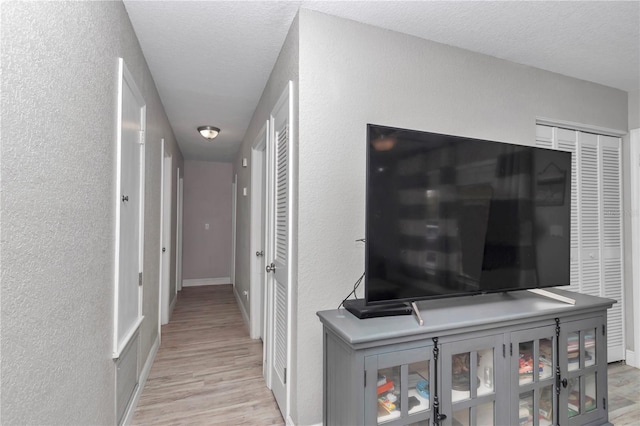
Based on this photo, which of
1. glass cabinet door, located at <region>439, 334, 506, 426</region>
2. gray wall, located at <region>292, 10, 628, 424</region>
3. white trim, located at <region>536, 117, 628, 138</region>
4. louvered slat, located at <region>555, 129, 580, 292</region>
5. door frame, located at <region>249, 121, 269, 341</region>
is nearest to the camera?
glass cabinet door, located at <region>439, 334, 506, 426</region>

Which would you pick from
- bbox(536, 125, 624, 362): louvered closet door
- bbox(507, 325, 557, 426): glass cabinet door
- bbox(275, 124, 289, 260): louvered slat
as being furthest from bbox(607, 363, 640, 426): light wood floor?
bbox(275, 124, 289, 260): louvered slat

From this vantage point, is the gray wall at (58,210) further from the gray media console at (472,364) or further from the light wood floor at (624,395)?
the light wood floor at (624,395)

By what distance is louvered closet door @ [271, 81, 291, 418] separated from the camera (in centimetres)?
194

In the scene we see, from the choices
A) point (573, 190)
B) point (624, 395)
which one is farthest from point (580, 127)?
point (624, 395)

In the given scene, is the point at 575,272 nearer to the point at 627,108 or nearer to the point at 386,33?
the point at 627,108

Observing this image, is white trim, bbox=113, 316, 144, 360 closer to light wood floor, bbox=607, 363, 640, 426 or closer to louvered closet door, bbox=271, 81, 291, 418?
louvered closet door, bbox=271, 81, 291, 418

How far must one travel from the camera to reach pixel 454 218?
64.9 inches

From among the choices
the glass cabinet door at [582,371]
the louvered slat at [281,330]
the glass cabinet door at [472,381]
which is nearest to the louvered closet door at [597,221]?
the glass cabinet door at [582,371]

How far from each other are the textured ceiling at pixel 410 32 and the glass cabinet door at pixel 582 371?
1.82 m

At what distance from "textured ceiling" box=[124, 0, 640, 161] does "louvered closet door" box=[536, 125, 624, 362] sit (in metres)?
0.58

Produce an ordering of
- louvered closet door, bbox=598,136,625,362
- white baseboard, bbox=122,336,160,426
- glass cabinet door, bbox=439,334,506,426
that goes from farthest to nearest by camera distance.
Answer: louvered closet door, bbox=598,136,625,362 < white baseboard, bbox=122,336,160,426 < glass cabinet door, bbox=439,334,506,426

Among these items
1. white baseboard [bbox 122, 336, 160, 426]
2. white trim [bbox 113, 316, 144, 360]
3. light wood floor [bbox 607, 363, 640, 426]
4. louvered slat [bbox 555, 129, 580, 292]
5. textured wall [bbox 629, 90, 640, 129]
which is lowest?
light wood floor [bbox 607, 363, 640, 426]

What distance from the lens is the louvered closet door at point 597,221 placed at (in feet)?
8.93

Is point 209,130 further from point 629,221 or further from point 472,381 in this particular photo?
point 629,221
